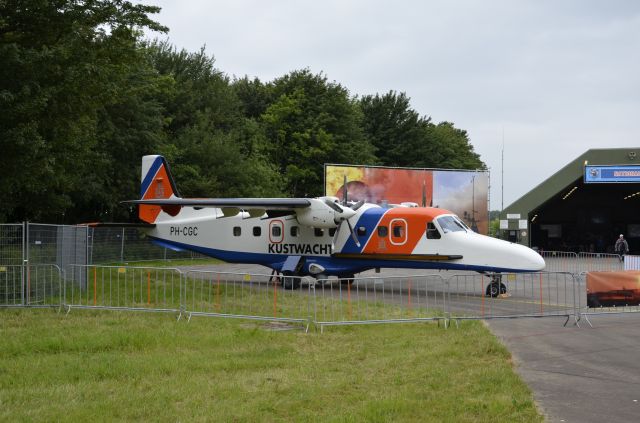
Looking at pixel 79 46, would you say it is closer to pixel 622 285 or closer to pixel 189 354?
pixel 189 354

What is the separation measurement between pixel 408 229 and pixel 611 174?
2467cm

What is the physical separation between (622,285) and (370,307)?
17.0 feet

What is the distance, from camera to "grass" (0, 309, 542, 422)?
253 inches

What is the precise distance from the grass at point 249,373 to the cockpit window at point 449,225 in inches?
267

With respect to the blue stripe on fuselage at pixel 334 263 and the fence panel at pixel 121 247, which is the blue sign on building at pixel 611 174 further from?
the fence panel at pixel 121 247

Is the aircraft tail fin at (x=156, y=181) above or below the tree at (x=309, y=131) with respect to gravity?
below

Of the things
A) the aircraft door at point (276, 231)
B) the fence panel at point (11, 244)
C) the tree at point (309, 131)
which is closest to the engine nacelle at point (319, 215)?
the aircraft door at point (276, 231)

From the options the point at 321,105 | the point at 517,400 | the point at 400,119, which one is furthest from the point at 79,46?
the point at 400,119

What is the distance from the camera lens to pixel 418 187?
39.7m

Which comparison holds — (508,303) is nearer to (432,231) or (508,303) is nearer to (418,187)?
(432,231)

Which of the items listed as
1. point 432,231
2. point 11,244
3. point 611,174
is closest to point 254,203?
point 432,231

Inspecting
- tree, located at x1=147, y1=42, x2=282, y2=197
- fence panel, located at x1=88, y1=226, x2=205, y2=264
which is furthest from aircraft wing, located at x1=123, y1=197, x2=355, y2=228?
tree, located at x1=147, y1=42, x2=282, y2=197

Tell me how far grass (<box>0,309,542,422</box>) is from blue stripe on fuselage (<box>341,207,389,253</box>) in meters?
7.68

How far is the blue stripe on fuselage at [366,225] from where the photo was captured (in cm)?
1933
